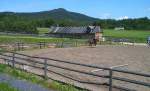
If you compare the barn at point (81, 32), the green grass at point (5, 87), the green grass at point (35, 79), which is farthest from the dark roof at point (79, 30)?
the green grass at point (5, 87)

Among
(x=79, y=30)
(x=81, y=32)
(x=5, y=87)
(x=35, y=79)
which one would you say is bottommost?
(x=81, y=32)

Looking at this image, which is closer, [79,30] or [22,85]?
[22,85]

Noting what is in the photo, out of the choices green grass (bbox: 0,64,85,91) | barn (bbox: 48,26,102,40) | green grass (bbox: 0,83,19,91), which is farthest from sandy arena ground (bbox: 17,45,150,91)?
barn (bbox: 48,26,102,40)

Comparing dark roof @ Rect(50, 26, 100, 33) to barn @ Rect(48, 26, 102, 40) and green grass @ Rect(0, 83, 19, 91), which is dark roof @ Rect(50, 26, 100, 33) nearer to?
barn @ Rect(48, 26, 102, 40)

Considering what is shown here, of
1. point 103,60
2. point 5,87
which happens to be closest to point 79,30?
→ point 103,60

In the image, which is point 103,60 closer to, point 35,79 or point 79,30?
point 35,79

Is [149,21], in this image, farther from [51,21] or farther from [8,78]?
[8,78]

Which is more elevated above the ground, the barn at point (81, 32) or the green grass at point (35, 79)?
the green grass at point (35, 79)

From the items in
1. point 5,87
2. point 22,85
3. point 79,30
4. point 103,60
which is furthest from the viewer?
point 79,30

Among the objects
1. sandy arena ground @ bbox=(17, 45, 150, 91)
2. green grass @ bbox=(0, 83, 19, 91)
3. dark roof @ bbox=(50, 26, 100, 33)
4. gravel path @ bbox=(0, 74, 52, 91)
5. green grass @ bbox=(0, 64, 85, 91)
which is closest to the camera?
green grass @ bbox=(0, 83, 19, 91)

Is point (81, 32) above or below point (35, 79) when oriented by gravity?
below

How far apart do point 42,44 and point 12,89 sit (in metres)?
30.6

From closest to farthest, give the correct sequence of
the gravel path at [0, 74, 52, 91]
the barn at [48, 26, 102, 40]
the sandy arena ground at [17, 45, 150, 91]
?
Result: the gravel path at [0, 74, 52, 91] < the sandy arena ground at [17, 45, 150, 91] < the barn at [48, 26, 102, 40]

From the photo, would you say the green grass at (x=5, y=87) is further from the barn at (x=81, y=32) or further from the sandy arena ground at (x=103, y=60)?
the barn at (x=81, y=32)
